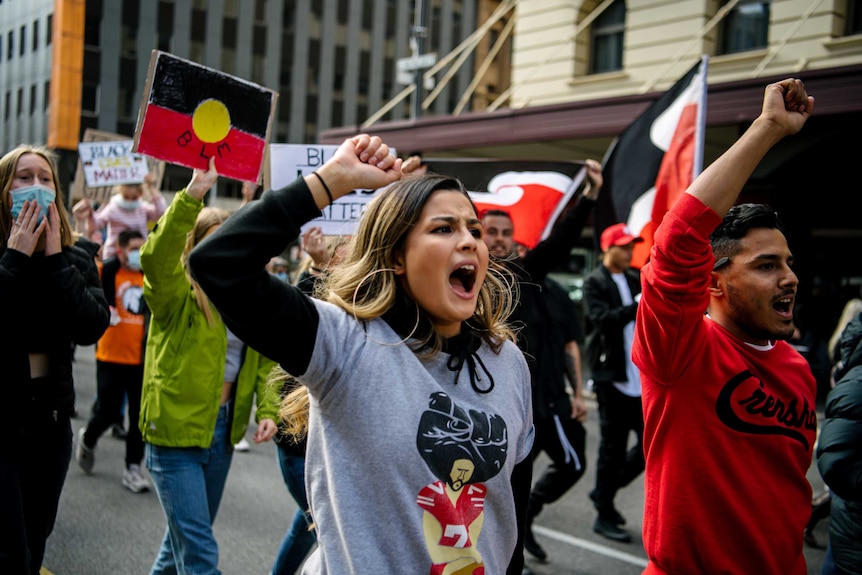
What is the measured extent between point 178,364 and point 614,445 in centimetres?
319

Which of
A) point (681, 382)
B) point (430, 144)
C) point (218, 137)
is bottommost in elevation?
point (681, 382)

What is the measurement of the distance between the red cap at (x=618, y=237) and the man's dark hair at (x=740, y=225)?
11.3 ft

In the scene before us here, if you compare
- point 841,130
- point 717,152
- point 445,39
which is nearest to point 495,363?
point 841,130

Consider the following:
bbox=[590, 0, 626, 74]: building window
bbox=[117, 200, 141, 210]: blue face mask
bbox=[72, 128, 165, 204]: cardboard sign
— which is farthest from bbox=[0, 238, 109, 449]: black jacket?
bbox=[590, 0, 626, 74]: building window

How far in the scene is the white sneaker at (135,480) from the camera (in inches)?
230

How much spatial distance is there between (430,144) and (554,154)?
8.36 feet

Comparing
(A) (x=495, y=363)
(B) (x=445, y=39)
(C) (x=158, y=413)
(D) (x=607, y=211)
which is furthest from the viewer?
(B) (x=445, y=39)

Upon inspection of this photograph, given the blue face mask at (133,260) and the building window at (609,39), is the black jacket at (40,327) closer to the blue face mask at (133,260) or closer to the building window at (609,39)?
the blue face mask at (133,260)

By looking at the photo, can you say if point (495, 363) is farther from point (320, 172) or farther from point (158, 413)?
point (158, 413)

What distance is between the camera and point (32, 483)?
3.00 m

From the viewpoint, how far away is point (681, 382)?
2.34 meters

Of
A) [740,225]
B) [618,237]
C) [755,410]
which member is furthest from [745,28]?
[755,410]

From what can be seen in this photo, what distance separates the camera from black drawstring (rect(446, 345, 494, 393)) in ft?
6.36

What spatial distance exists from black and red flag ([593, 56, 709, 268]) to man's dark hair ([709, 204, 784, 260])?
9.59 feet
